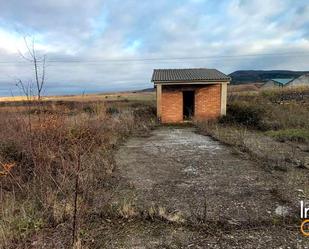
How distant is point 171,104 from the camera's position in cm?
1614

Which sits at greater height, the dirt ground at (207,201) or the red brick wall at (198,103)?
the red brick wall at (198,103)

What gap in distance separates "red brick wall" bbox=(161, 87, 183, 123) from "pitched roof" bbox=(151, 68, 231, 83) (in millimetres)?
764

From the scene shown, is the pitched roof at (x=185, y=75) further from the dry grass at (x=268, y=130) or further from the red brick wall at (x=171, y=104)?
the dry grass at (x=268, y=130)

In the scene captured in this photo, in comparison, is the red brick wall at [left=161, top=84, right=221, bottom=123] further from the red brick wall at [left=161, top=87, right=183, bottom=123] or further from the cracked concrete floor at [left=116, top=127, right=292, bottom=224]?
the cracked concrete floor at [left=116, top=127, right=292, bottom=224]

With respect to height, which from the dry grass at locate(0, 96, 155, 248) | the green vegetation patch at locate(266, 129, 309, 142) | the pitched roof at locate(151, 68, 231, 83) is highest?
the pitched roof at locate(151, 68, 231, 83)

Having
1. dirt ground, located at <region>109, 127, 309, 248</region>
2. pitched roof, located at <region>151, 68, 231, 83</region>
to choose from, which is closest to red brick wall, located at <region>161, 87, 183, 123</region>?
pitched roof, located at <region>151, 68, 231, 83</region>

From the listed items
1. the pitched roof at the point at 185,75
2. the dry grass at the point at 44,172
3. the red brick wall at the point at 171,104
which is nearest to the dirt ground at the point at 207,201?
the dry grass at the point at 44,172

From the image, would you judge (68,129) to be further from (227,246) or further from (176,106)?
(176,106)

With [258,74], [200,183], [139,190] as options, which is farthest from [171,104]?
[258,74]

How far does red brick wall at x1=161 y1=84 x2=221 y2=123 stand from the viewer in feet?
52.9

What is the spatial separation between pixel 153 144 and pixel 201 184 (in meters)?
4.78

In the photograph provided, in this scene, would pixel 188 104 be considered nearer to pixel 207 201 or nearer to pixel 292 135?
pixel 292 135

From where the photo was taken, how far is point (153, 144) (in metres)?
10.2

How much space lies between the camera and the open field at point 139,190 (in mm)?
3486
